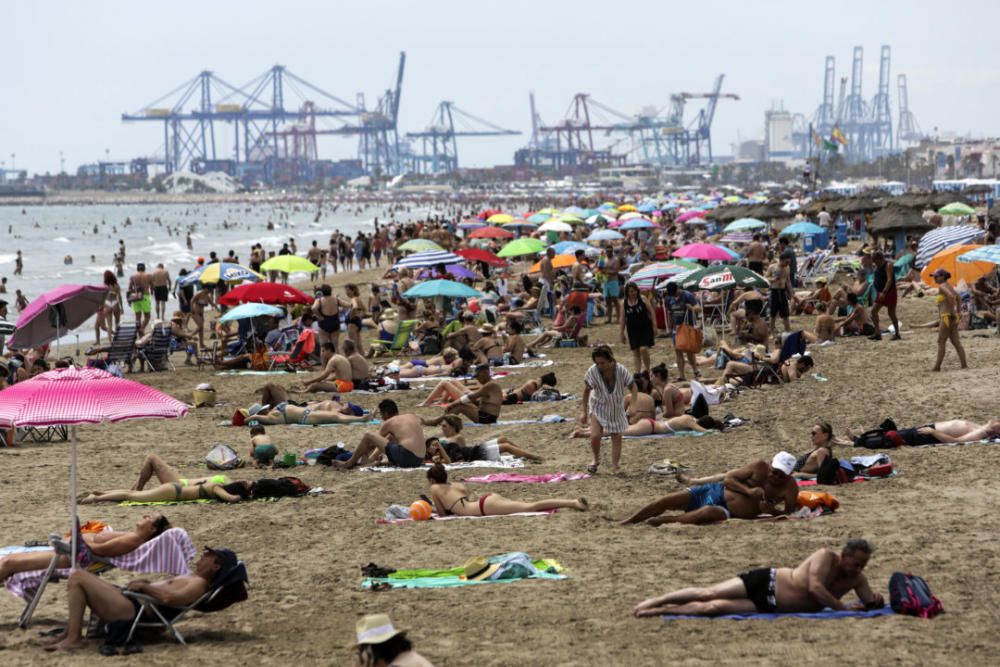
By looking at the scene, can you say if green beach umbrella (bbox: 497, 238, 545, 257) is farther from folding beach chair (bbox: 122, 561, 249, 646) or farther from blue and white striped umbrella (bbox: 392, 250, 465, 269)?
folding beach chair (bbox: 122, 561, 249, 646)

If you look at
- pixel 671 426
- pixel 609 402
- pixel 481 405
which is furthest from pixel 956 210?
pixel 609 402

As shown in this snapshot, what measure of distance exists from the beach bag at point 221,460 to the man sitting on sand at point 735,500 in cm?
338

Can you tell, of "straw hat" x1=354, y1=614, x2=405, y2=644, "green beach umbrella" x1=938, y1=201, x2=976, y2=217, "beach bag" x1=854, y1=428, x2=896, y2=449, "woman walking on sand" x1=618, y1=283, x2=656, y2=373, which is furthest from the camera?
"green beach umbrella" x1=938, y1=201, x2=976, y2=217

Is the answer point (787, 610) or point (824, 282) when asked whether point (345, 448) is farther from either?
point (824, 282)

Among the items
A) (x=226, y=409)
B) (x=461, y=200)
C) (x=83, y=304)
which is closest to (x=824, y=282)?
(x=226, y=409)

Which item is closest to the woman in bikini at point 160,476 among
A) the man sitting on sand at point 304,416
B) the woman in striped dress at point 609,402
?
the woman in striped dress at point 609,402

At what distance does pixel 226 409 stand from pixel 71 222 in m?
110

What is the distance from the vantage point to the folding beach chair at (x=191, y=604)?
5.55 m

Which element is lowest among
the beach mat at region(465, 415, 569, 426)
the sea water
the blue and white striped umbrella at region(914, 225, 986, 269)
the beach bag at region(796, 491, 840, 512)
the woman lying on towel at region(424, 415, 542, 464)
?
the sea water

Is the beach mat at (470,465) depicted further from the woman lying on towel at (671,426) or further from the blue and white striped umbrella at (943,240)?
the blue and white striped umbrella at (943,240)

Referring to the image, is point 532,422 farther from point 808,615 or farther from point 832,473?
point 808,615

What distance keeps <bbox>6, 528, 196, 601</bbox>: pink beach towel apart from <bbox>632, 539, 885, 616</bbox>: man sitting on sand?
2.04 meters

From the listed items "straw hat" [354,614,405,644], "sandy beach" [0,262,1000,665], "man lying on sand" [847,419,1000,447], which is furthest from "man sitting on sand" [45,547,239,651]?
"man lying on sand" [847,419,1000,447]

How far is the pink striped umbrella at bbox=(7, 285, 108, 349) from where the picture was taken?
1080 cm
